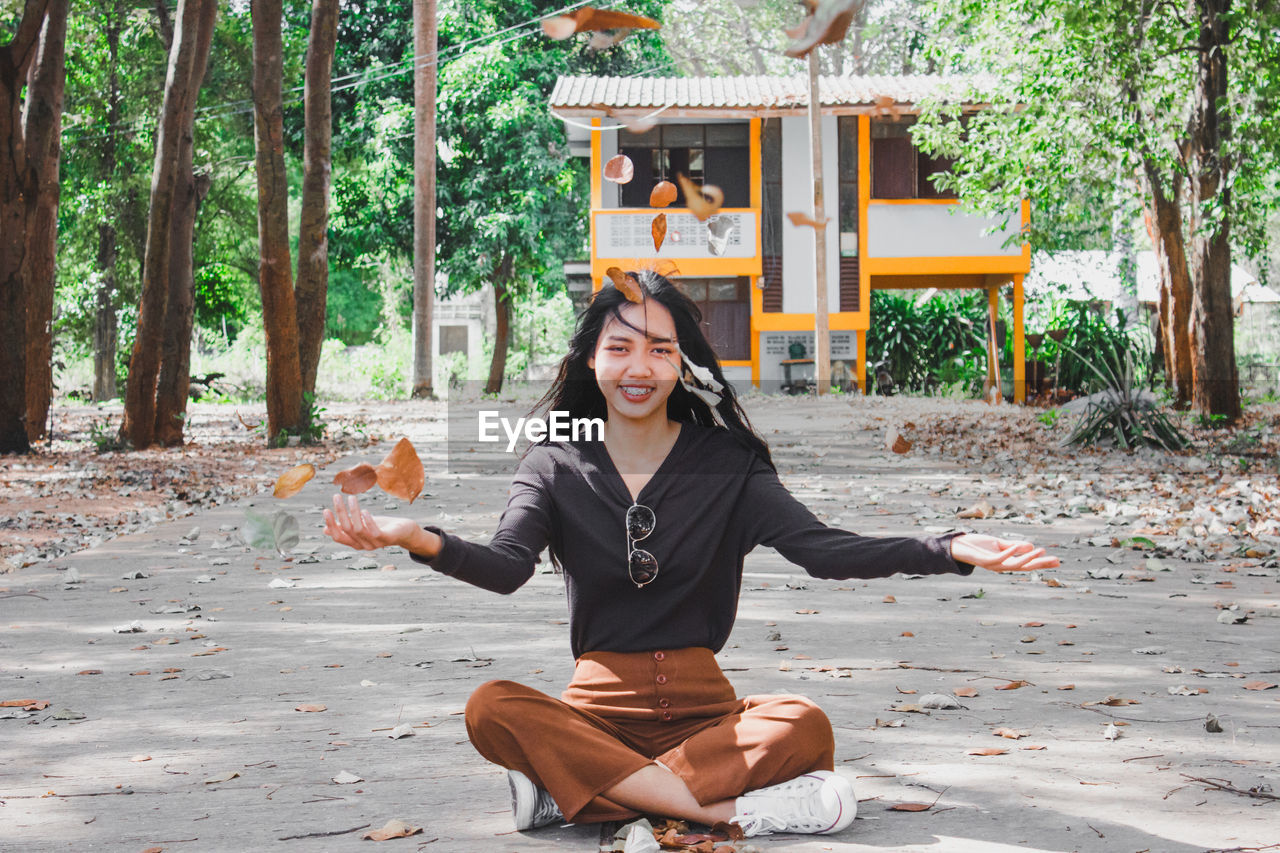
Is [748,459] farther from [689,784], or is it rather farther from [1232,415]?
[1232,415]

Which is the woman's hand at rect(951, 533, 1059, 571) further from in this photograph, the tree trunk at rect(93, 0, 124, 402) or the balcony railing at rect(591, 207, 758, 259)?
the tree trunk at rect(93, 0, 124, 402)

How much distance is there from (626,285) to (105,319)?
75.1 feet

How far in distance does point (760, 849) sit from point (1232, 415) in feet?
40.3

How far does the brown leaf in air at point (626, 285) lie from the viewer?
9.96 feet

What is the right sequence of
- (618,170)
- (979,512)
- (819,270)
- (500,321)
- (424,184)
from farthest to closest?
(500,321) → (424,184) → (819,270) → (979,512) → (618,170)

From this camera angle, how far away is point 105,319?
77.8ft

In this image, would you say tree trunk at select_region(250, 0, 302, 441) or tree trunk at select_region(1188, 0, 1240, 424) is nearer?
tree trunk at select_region(1188, 0, 1240, 424)

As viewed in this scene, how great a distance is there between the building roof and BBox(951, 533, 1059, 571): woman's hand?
59.5 feet

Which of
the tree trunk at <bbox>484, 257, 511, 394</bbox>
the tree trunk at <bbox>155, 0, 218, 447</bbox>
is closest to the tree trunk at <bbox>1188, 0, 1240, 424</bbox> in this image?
the tree trunk at <bbox>155, 0, 218, 447</bbox>

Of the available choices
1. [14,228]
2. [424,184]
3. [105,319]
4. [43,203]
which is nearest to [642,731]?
[14,228]

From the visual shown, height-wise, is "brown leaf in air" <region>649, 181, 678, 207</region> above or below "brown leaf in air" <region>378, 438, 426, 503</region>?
above

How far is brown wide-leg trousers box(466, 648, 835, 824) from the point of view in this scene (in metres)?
2.76

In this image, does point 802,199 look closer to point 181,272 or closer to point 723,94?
point 723,94

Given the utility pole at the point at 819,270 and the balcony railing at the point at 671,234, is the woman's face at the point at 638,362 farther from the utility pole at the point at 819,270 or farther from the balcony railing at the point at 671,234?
the balcony railing at the point at 671,234
